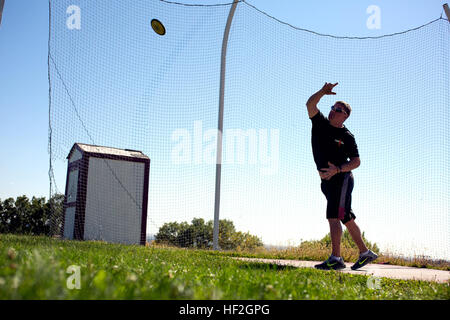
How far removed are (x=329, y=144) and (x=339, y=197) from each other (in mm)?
564

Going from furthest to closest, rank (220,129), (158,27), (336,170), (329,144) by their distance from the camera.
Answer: (220,129) < (158,27) < (329,144) < (336,170)

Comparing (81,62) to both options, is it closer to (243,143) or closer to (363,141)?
(243,143)

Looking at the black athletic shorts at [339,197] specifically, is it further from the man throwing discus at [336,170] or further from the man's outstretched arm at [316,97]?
the man's outstretched arm at [316,97]

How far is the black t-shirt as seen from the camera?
4227 millimetres

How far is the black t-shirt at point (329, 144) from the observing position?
4227mm

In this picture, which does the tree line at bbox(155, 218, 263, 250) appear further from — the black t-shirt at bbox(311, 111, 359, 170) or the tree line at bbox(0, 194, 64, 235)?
the tree line at bbox(0, 194, 64, 235)

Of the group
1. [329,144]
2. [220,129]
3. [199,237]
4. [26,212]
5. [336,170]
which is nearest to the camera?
[336,170]

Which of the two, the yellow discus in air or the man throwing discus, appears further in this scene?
the yellow discus in air

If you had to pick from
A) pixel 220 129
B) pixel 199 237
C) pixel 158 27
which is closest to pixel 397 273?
pixel 220 129

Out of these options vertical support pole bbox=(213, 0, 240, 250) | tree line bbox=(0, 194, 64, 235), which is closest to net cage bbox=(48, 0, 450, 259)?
vertical support pole bbox=(213, 0, 240, 250)

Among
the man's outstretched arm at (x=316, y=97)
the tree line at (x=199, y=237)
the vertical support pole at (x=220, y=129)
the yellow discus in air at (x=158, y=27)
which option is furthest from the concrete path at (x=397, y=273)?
the yellow discus in air at (x=158, y=27)

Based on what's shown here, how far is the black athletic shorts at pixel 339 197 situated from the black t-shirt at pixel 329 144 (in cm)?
17

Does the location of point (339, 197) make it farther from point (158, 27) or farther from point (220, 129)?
point (158, 27)

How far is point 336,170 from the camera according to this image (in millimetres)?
4090
